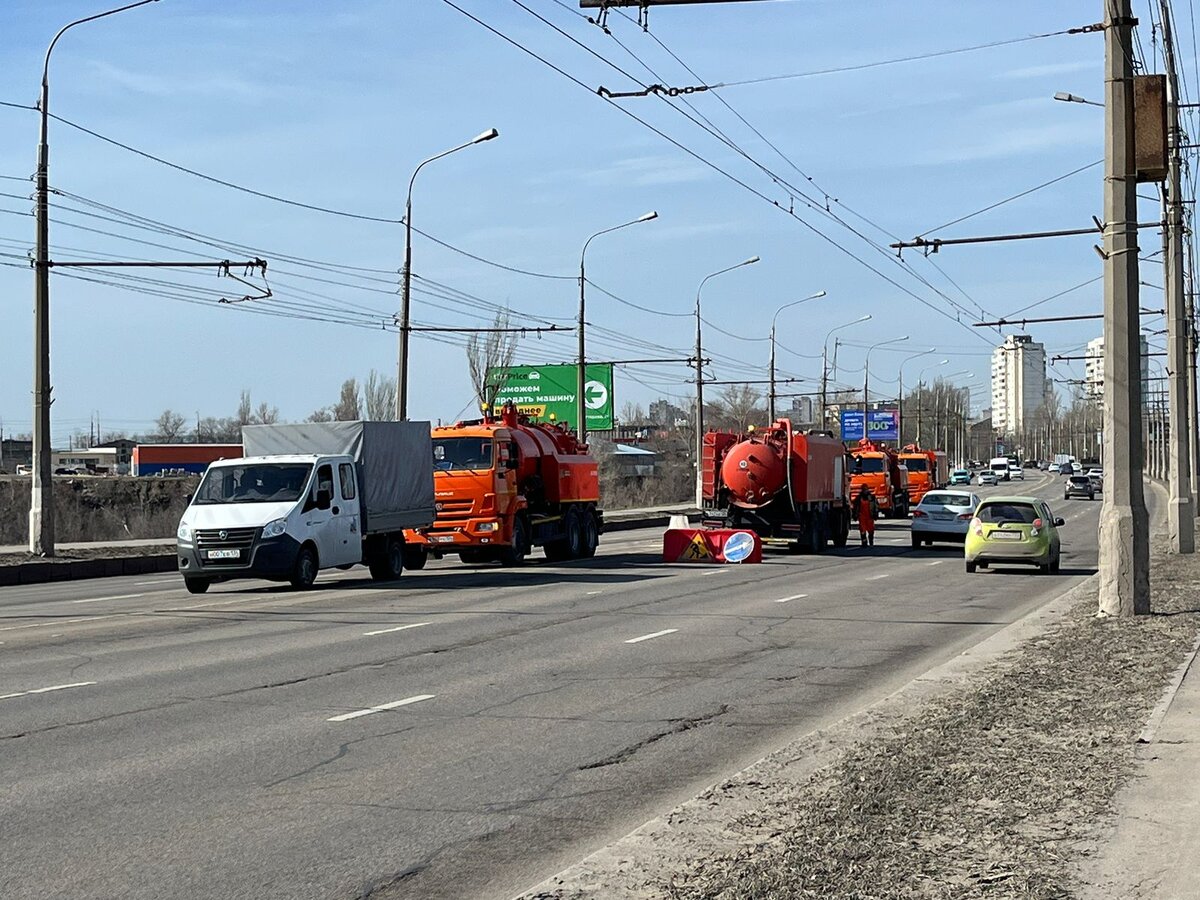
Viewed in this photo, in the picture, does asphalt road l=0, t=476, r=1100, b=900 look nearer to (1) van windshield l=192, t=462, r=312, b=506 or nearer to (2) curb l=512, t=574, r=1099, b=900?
(2) curb l=512, t=574, r=1099, b=900

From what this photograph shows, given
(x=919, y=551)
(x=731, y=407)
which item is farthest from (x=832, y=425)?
(x=919, y=551)

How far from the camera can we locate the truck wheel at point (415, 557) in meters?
30.2

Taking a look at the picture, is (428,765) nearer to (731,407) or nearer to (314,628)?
(314,628)

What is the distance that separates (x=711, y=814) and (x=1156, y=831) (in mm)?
2125

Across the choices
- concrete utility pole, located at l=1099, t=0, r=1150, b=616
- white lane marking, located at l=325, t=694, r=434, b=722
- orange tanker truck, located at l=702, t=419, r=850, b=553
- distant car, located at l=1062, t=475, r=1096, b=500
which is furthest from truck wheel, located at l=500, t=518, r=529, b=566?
distant car, located at l=1062, t=475, r=1096, b=500

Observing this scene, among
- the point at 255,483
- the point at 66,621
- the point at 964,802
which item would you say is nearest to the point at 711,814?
the point at 964,802

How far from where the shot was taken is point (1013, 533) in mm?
28219

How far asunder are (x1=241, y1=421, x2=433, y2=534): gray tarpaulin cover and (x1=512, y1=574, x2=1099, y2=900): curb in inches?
576

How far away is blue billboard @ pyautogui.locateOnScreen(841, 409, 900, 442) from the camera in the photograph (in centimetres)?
10056

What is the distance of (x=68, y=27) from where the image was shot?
29172 mm

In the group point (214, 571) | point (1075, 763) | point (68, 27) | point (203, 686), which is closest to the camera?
point (1075, 763)

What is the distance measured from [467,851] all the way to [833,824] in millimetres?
1767

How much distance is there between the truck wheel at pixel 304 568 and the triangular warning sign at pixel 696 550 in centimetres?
1032

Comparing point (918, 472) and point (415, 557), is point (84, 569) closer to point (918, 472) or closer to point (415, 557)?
point (415, 557)
